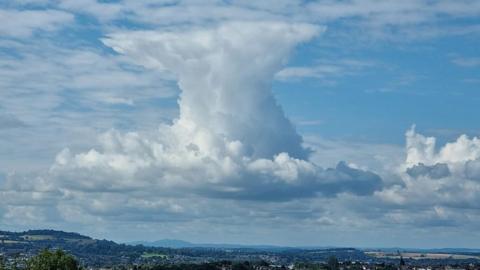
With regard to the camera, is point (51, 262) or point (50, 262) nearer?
point (50, 262)
